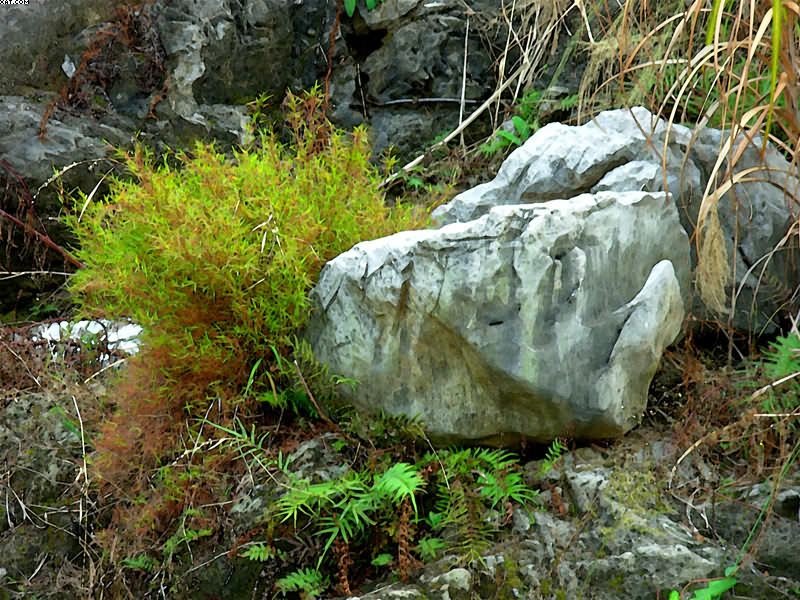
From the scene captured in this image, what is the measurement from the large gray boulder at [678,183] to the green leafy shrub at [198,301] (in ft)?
2.90

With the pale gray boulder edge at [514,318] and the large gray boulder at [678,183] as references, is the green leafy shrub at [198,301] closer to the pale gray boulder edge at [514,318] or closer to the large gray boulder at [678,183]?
the pale gray boulder edge at [514,318]

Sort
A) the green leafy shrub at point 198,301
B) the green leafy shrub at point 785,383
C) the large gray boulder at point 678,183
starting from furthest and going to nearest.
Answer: the large gray boulder at point 678,183 < the green leafy shrub at point 198,301 < the green leafy shrub at point 785,383

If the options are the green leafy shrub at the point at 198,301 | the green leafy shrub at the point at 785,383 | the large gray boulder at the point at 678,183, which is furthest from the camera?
the large gray boulder at the point at 678,183

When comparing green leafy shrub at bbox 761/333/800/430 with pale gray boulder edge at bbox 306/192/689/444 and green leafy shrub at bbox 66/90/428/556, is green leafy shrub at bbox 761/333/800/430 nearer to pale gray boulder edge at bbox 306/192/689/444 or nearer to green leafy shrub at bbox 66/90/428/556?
pale gray boulder edge at bbox 306/192/689/444

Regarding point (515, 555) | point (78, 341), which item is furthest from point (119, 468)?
point (515, 555)

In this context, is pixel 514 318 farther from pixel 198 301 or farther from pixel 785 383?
pixel 198 301

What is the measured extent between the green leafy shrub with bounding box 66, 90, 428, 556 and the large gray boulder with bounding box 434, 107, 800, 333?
0.89m

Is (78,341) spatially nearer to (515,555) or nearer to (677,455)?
(515,555)

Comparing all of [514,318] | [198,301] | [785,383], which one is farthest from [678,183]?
[198,301]

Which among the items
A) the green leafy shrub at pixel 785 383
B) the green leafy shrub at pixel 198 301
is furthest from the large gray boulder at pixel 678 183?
the green leafy shrub at pixel 198 301

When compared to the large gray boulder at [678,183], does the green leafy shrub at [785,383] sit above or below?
below

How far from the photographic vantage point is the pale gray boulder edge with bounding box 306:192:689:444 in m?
2.44

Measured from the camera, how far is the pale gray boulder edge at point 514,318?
2438mm

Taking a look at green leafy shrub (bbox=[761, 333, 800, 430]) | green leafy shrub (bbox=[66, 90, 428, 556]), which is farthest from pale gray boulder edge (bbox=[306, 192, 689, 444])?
green leafy shrub (bbox=[761, 333, 800, 430])
